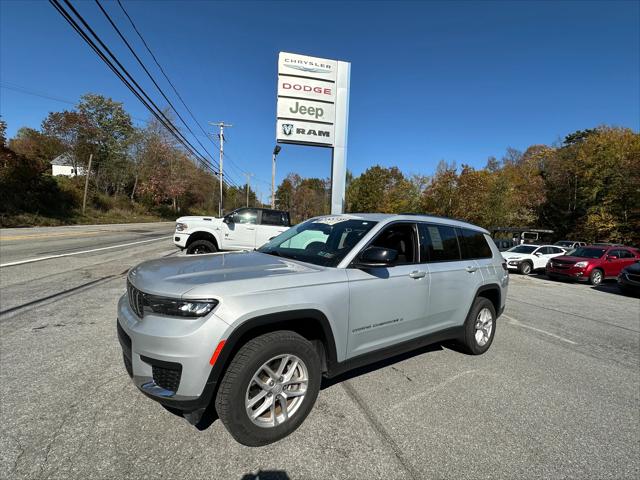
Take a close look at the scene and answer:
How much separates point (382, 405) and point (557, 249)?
62.0 ft

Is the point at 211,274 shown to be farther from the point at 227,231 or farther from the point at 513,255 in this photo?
the point at 513,255

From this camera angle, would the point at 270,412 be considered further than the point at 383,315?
No

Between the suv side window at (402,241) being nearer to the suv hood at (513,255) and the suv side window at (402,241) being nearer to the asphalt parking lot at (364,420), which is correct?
the asphalt parking lot at (364,420)

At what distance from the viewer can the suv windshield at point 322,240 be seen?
9.95 ft

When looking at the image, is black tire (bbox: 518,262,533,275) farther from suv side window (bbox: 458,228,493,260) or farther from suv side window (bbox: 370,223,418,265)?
suv side window (bbox: 370,223,418,265)

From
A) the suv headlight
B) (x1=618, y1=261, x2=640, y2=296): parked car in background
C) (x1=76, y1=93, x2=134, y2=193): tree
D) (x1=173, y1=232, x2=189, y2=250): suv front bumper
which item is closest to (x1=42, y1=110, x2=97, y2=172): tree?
(x1=76, y1=93, x2=134, y2=193): tree

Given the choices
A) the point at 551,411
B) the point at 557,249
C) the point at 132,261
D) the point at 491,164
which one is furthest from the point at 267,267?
the point at 491,164

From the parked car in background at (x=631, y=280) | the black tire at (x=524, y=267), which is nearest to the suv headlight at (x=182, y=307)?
the parked car in background at (x=631, y=280)

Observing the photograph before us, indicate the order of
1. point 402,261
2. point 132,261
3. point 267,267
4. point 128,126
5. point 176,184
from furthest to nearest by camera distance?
point 176,184 → point 128,126 → point 132,261 → point 402,261 → point 267,267

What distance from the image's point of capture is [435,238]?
373 centimetres

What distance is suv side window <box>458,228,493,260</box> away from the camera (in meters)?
4.09

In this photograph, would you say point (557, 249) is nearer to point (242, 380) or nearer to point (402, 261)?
point (402, 261)

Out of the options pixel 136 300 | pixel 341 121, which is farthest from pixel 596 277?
pixel 136 300

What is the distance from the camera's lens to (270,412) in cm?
240
